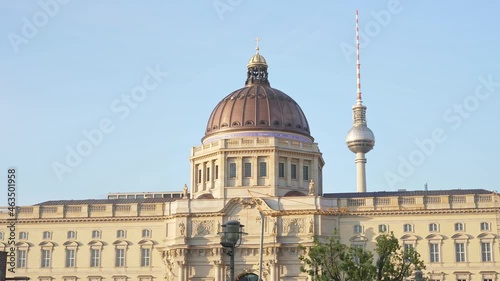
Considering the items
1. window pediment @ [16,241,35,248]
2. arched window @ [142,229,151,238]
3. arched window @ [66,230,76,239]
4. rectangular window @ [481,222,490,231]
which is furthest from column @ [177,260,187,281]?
rectangular window @ [481,222,490,231]

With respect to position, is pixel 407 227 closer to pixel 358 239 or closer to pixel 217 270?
pixel 358 239

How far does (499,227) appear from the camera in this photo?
113375 millimetres

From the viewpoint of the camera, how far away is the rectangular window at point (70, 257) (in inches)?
4833

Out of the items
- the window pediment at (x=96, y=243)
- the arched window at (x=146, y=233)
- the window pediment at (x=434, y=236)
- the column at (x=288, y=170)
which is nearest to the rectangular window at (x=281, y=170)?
the column at (x=288, y=170)

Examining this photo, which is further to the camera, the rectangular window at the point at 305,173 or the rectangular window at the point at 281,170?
the rectangular window at the point at 305,173

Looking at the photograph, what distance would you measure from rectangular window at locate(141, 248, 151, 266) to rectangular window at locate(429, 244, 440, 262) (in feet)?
119

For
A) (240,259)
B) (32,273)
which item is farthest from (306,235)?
(32,273)

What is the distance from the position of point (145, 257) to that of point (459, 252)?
1585 inches

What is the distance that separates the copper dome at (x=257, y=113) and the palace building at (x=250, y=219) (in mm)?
188

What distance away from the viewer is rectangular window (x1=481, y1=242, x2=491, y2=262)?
112750mm

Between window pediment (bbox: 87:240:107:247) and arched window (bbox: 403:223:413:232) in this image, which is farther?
window pediment (bbox: 87:240:107:247)

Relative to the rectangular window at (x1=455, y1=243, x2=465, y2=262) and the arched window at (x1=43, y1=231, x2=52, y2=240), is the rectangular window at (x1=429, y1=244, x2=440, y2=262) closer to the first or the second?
the rectangular window at (x1=455, y1=243, x2=465, y2=262)

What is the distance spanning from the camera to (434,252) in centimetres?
11456

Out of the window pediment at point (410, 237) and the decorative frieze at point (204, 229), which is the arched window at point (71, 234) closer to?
the decorative frieze at point (204, 229)
